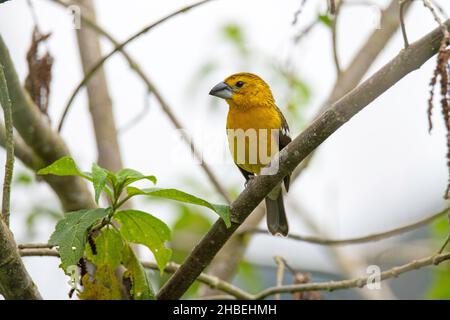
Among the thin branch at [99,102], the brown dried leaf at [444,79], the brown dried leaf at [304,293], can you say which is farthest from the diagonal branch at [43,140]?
the brown dried leaf at [444,79]

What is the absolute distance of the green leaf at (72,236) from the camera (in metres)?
2.47

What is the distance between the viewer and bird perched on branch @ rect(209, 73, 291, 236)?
449cm

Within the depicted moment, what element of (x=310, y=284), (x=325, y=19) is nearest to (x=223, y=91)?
(x=325, y=19)

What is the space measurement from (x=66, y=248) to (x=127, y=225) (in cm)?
29

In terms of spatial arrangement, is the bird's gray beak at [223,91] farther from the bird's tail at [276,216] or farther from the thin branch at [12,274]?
the thin branch at [12,274]

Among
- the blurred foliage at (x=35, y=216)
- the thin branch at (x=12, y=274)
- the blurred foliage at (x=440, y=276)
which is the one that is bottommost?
the thin branch at (x=12, y=274)

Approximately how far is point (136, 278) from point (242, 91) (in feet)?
6.94

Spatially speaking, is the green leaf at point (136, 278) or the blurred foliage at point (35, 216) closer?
the green leaf at point (136, 278)

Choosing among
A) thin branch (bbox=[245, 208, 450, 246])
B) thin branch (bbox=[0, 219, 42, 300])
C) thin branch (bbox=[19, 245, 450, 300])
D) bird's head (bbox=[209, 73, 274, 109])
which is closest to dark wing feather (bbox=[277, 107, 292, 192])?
bird's head (bbox=[209, 73, 274, 109])

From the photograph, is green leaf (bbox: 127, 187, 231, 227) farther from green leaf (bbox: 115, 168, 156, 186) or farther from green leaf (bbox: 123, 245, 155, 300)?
green leaf (bbox: 123, 245, 155, 300)

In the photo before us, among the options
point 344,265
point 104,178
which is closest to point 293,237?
point 104,178

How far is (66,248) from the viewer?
8.14 feet

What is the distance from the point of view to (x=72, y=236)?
8.18 ft
